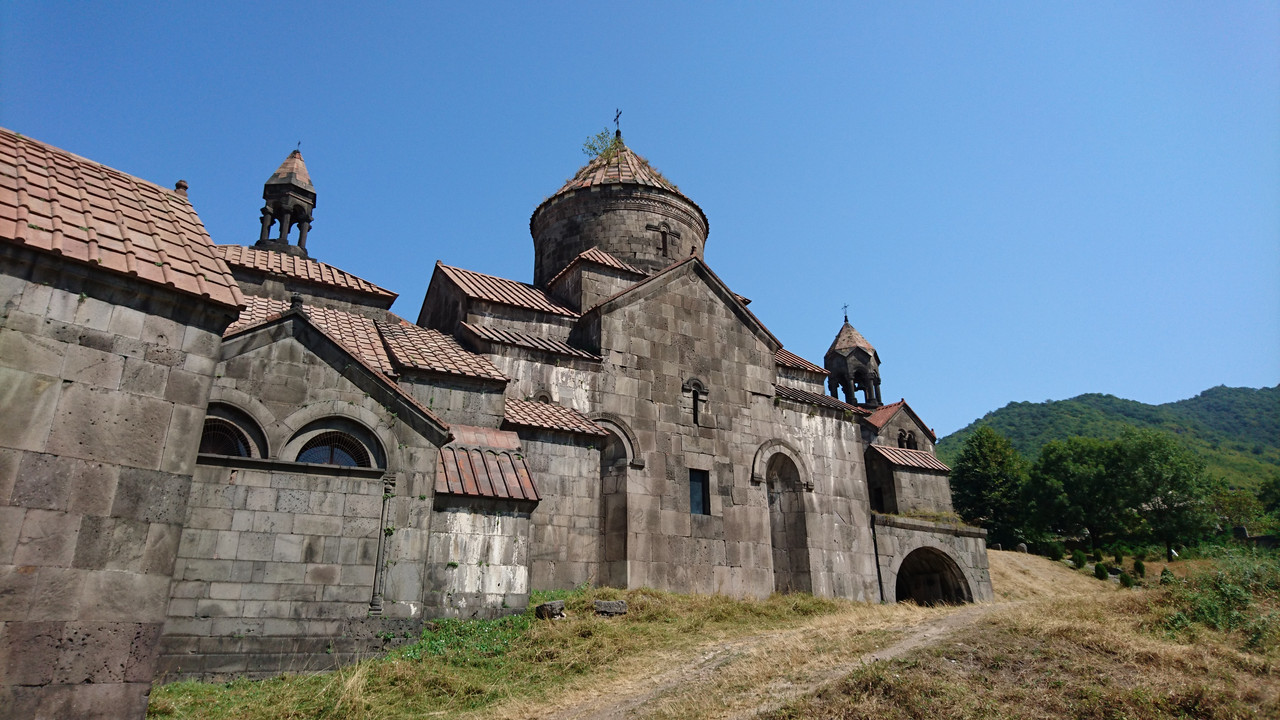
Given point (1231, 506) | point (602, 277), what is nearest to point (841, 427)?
point (602, 277)

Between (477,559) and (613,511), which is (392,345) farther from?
(613,511)

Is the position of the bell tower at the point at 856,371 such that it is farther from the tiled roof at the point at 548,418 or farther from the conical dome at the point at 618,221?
the tiled roof at the point at 548,418

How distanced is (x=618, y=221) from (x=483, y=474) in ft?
29.1

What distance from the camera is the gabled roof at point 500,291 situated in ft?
45.9

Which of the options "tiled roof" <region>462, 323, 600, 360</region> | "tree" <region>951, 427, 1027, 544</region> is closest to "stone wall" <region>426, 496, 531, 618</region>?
"tiled roof" <region>462, 323, 600, 360</region>

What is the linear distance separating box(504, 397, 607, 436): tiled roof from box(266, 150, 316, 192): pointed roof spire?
294 inches

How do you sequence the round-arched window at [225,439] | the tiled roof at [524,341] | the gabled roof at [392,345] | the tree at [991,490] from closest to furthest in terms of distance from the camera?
1. the round-arched window at [225,439]
2. the gabled roof at [392,345]
3. the tiled roof at [524,341]
4. the tree at [991,490]

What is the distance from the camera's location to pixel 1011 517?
1373 inches

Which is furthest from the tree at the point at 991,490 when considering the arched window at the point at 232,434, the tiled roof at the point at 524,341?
the arched window at the point at 232,434

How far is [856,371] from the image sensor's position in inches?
945

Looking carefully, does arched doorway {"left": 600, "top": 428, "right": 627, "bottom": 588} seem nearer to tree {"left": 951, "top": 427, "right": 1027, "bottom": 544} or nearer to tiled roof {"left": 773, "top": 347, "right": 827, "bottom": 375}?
tiled roof {"left": 773, "top": 347, "right": 827, "bottom": 375}

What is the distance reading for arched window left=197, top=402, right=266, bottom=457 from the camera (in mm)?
7965

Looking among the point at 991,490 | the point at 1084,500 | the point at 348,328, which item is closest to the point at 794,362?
the point at 348,328

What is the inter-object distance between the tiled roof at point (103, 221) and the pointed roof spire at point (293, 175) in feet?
33.6
